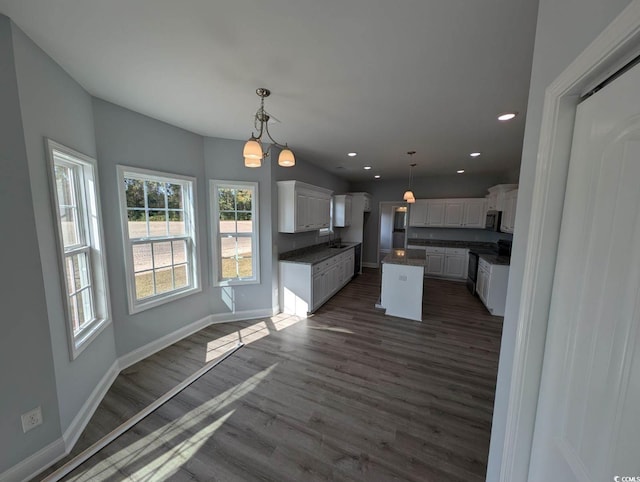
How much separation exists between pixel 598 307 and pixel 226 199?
148 inches

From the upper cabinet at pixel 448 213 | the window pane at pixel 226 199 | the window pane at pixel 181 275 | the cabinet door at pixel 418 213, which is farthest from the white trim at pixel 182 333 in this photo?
the upper cabinet at pixel 448 213

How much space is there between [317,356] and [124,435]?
184cm

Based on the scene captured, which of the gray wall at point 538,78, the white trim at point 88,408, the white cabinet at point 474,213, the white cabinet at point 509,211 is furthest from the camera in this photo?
the white cabinet at point 474,213

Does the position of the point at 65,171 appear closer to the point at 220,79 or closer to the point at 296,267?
the point at 220,79

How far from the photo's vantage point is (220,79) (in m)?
1.98

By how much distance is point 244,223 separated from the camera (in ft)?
12.3

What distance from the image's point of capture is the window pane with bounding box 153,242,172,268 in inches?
117

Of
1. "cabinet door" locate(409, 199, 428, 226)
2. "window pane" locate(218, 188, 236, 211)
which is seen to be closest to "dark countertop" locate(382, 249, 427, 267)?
"cabinet door" locate(409, 199, 428, 226)

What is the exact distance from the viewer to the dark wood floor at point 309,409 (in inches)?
64.8

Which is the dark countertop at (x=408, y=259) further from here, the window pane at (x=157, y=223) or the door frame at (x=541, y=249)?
the window pane at (x=157, y=223)

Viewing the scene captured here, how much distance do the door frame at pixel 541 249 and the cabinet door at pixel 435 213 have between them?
19.7 feet

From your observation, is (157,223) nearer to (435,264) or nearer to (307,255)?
(307,255)

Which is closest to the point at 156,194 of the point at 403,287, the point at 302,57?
the point at 302,57

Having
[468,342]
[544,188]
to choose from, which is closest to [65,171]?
[544,188]
